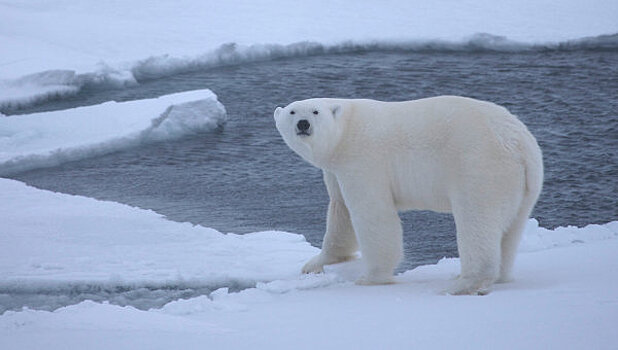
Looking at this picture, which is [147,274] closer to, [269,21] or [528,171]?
[528,171]

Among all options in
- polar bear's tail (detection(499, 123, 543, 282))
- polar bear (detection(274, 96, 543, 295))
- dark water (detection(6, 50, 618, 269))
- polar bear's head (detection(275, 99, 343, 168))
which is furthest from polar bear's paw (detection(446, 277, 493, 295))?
dark water (detection(6, 50, 618, 269))

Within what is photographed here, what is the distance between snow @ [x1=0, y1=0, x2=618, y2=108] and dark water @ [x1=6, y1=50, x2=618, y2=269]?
0.99 feet

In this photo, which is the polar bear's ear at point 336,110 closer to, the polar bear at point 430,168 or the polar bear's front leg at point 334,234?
the polar bear at point 430,168

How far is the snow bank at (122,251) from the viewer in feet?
15.7

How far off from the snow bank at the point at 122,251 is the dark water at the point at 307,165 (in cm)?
Result: 65

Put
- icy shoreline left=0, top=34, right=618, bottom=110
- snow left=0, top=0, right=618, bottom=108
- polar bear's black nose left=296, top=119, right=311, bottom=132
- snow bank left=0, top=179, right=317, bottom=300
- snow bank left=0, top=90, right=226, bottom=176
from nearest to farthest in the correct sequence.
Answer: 1. polar bear's black nose left=296, top=119, right=311, bottom=132
2. snow bank left=0, top=179, right=317, bottom=300
3. snow bank left=0, top=90, right=226, bottom=176
4. icy shoreline left=0, top=34, right=618, bottom=110
5. snow left=0, top=0, right=618, bottom=108

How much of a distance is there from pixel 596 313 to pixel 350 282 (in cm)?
174

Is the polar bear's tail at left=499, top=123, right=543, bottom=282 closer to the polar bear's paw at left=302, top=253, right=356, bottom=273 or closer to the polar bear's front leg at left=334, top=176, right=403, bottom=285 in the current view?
the polar bear's front leg at left=334, top=176, right=403, bottom=285

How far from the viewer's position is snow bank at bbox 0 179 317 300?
4.78 m

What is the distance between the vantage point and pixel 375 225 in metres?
4.42

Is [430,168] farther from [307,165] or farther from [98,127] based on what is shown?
[98,127]

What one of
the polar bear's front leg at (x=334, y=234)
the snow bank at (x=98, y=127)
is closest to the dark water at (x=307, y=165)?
the snow bank at (x=98, y=127)

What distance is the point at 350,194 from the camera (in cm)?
443

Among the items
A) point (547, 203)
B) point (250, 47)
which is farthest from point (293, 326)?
point (250, 47)
